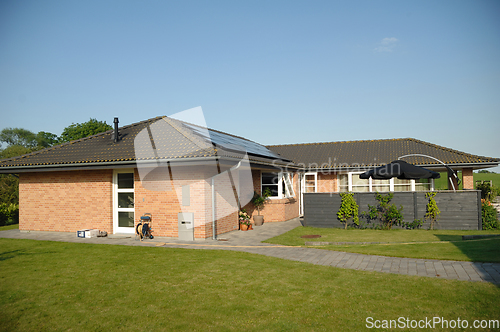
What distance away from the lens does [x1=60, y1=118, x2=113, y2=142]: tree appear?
154ft

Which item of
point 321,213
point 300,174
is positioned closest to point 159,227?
point 321,213

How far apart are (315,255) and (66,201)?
34.4 ft

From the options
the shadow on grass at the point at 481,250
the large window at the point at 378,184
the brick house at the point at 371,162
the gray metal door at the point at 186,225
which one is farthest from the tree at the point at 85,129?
the shadow on grass at the point at 481,250

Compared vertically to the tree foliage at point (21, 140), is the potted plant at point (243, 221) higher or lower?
lower

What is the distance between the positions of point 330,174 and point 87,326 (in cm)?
1781

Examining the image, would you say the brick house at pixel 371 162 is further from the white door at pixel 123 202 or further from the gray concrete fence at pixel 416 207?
the white door at pixel 123 202

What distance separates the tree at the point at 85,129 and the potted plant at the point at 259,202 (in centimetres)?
3689

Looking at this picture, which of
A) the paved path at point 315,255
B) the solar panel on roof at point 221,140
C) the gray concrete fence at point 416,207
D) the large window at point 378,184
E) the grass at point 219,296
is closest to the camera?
the grass at point 219,296

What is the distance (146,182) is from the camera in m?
12.0

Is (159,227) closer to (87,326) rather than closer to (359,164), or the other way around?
(87,326)

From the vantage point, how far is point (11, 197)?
82.5ft

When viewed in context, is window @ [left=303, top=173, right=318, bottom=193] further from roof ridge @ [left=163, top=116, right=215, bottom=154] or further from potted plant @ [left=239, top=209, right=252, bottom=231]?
roof ridge @ [left=163, top=116, right=215, bottom=154]

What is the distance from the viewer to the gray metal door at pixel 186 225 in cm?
1125

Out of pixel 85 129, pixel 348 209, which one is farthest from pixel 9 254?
pixel 85 129
